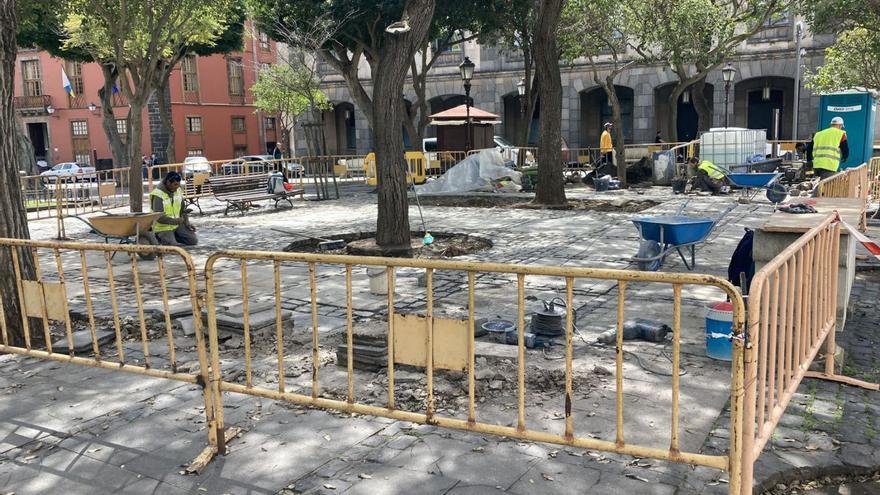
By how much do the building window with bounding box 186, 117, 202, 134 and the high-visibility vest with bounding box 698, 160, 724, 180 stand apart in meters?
32.8

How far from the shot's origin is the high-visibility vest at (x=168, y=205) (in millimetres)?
11102

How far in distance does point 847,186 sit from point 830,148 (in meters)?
3.37

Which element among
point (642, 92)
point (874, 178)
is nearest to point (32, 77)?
point (642, 92)

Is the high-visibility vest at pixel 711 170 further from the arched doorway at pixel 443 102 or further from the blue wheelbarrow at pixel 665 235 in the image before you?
the arched doorway at pixel 443 102

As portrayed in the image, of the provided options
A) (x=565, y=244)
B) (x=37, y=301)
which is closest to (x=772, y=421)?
(x=37, y=301)

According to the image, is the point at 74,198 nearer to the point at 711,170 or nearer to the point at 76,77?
the point at 711,170

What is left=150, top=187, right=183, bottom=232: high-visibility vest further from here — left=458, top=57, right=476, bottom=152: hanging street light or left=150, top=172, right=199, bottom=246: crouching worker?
left=458, top=57, right=476, bottom=152: hanging street light

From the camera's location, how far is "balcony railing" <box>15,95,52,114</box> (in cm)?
4466

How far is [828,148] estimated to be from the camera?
13680 mm

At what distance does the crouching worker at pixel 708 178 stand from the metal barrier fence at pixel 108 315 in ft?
43.5

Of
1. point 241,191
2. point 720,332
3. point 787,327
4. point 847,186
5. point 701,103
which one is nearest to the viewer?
point 787,327

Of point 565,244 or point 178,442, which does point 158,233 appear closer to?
point 565,244

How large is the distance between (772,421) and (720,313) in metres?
2.02

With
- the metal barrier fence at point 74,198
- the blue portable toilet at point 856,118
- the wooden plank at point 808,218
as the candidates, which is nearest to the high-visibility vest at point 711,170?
the blue portable toilet at point 856,118
